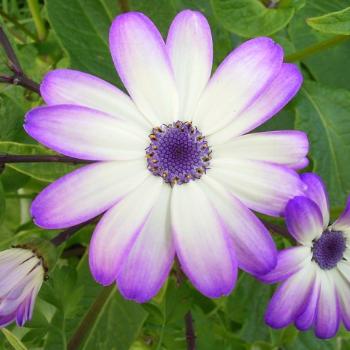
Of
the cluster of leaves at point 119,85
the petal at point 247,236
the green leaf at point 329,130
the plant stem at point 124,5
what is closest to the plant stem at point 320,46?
the cluster of leaves at point 119,85

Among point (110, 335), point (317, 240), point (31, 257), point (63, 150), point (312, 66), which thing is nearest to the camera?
point (63, 150)

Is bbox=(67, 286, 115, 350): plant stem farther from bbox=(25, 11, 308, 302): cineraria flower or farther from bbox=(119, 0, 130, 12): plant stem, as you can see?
bbox=(119, 0, 130, 12): plant stem

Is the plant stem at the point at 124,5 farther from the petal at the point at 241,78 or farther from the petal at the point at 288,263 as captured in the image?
the petal at the point at 288,263

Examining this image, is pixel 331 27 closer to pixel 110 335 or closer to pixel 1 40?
pixel 1 40

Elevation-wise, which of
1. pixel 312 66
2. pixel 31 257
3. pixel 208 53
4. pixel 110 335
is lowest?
pixel 110 335

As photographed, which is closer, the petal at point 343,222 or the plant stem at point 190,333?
the petal at point 343,222

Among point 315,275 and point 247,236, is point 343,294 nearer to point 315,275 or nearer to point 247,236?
point 315,275

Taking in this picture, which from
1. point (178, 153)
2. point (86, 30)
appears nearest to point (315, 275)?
point (178, 153)

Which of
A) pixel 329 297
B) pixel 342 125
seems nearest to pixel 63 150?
pixel 329 297
